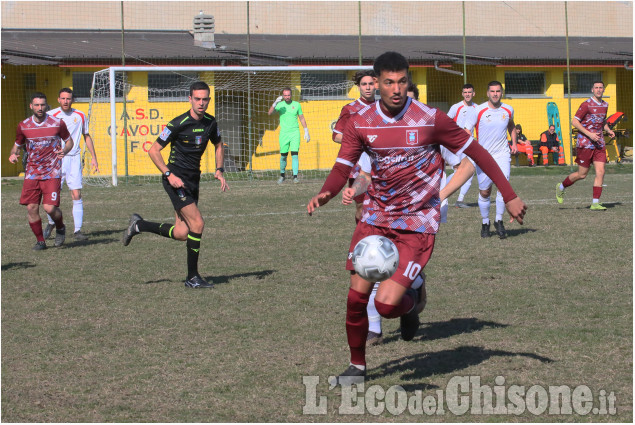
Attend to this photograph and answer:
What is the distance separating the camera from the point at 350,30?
32125 millimetres

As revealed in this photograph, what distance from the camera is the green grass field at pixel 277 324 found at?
516 centimetres

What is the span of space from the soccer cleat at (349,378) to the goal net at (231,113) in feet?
60.0

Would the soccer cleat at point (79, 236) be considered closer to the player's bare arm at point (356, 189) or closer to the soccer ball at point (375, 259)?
the player's bare arm at point (356, 189)

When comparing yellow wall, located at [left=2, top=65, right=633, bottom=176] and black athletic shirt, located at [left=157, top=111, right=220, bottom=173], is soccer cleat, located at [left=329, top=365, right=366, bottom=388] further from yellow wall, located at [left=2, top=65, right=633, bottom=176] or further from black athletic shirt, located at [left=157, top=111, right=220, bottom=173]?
yellow wall, located at [left=2, top=65, right=633, bottom=176]

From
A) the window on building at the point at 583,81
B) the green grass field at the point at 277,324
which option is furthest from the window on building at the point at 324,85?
the green grass field at the point at 277,324

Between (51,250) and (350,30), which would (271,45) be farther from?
(51,250)

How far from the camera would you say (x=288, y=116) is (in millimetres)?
22438

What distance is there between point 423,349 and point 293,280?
3042 millimetres

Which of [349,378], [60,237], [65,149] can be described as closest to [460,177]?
[349,378]

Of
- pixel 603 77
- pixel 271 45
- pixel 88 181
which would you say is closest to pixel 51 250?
pixel 88 181

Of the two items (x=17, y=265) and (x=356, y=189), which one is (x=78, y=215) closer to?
(x=17, y=265)

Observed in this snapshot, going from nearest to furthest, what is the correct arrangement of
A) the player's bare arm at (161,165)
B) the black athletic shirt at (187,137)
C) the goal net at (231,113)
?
the player's bare arm at (161,165), the black athletic shirt at (187,137), the goal net at (231,113)

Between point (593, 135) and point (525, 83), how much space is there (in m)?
16.6

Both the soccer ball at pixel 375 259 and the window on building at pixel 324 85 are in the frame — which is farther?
the window on building at pixel 324 85
